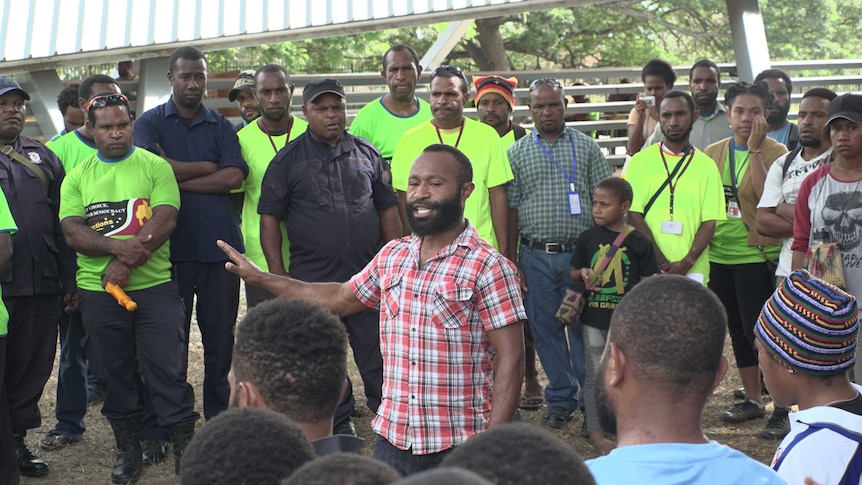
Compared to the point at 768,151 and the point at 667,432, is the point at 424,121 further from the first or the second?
the point at 667,432


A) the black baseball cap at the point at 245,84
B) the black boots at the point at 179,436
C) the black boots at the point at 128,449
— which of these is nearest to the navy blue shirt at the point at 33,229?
the black boots at the point at 128,449

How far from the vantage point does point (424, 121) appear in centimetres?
755

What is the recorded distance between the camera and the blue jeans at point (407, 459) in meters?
4.05

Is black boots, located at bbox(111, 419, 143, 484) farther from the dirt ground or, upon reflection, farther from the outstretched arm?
the outstretched arm

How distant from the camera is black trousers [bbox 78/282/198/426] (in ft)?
20.7

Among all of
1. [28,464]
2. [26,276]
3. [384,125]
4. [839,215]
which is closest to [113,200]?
[26,276]

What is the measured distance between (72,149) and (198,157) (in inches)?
38.2

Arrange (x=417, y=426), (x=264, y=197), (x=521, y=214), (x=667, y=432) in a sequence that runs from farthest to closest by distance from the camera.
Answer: (x=521, y=214) < (x=264, y=197) < (x=417, y=426) < (x=667, y=432)

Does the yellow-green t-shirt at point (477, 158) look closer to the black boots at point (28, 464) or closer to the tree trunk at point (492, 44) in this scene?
the black boots at point (28, 464)

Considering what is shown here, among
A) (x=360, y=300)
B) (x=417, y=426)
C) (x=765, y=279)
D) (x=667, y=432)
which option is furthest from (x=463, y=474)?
(x=765, y=279)

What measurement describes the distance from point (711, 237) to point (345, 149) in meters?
2.57

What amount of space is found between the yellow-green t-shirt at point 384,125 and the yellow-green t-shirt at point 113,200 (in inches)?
67.3

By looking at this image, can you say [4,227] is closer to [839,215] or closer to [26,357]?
[26,357]

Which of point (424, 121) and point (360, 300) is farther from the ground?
point (424, 121)
